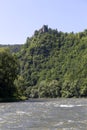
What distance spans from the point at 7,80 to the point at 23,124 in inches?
2837

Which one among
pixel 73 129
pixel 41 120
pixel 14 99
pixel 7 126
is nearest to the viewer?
pixel 73 129

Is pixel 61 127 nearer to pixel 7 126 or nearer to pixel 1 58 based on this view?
pixel 7 126

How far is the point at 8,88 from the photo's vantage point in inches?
4631

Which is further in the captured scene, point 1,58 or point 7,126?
point 1,58

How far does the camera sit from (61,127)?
42.3 metres

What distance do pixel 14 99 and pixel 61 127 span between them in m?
72.0

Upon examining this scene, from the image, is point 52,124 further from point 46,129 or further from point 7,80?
point 7,80

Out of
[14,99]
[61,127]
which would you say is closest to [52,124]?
[61,127]

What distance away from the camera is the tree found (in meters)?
115

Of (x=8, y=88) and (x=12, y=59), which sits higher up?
(x=12, y=59)

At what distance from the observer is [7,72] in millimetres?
117125

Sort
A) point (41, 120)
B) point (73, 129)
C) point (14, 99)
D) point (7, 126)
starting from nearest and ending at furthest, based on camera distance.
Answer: point (73, 129) → point (7, 126) → point (41, 120) → point (14, 99)

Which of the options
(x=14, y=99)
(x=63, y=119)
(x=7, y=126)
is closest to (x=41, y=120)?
(x=63, y=119)

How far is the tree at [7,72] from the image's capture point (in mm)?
115125
